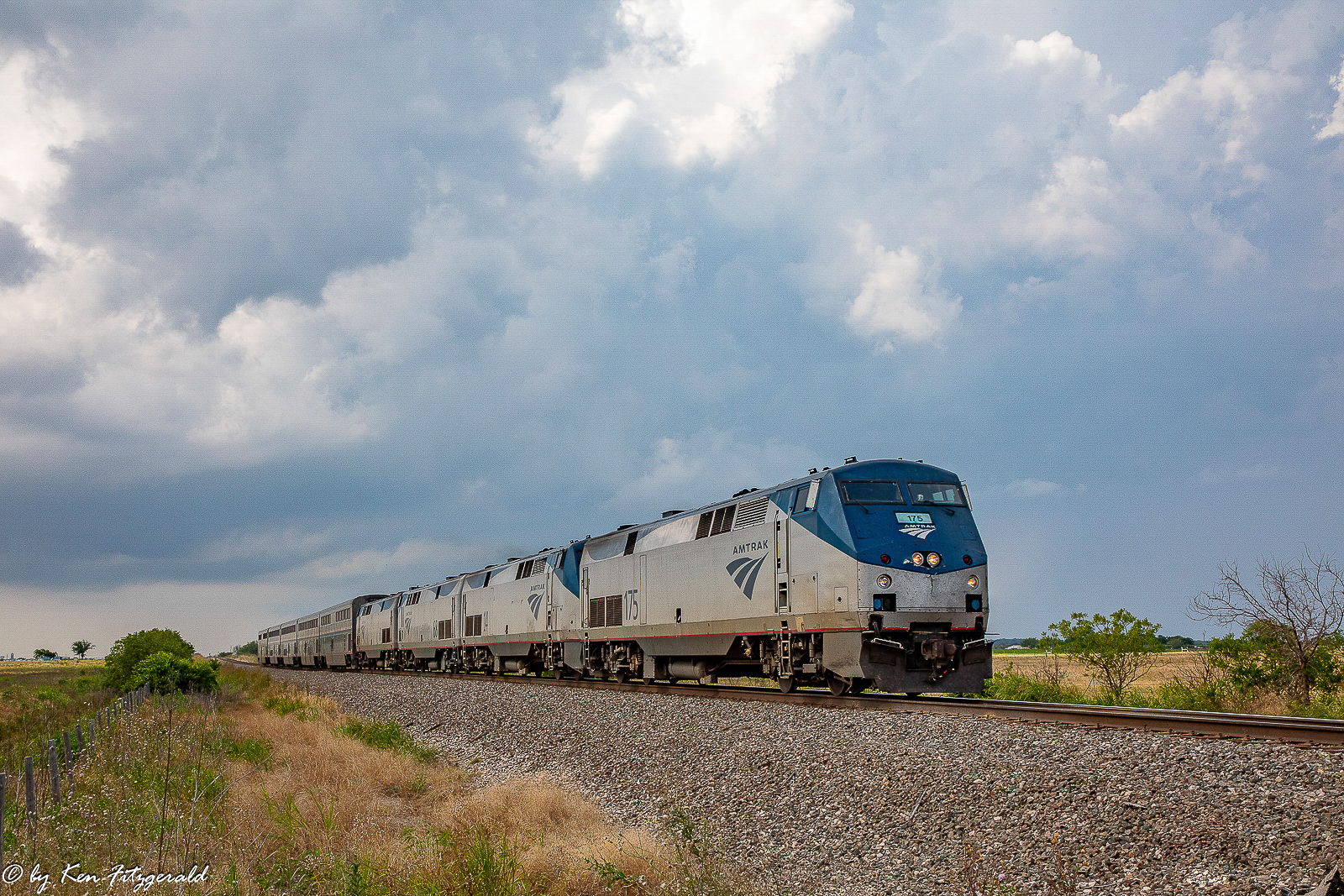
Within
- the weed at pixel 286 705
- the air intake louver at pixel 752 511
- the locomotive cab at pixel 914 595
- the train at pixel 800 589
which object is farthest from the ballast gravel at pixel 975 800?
the weed at pixel 286 705

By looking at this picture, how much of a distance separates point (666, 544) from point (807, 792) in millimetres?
12361

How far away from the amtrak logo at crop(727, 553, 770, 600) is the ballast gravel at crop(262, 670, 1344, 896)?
434 cm

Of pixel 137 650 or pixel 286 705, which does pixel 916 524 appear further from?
pixel 137 650

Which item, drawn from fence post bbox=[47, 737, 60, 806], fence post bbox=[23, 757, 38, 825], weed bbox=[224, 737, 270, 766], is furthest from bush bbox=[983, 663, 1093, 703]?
fence post bbox=[23, 757, 38, 825]

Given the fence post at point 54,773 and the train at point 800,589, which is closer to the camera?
the fence post at point 54,773

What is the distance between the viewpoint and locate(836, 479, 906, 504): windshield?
16156 millimetres

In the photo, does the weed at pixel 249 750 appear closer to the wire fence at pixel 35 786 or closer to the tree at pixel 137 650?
the wire fence at pixel 35 786

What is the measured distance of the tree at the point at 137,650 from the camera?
3712cm

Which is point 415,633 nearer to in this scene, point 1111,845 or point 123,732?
point 123,732

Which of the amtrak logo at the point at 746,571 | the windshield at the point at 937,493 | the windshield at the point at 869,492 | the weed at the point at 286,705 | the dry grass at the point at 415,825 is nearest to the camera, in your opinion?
the dry grass at the point at 415,825

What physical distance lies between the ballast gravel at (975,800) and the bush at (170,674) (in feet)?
77.5

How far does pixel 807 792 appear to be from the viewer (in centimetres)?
998

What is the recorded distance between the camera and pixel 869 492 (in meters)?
16.4

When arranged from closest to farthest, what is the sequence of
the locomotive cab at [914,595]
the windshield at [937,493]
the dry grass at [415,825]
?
the dry grass at [415,825]
the locomotive cab at [914,595]
the windshield at [937,493]
